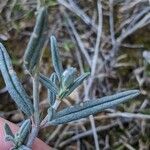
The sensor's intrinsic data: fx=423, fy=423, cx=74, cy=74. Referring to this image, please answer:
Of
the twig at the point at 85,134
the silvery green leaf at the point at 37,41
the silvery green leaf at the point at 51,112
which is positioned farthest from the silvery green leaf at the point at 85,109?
the twig at the point at 85,134

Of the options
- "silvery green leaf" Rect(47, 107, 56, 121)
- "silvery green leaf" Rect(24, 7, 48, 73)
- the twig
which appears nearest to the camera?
"silvery green leaf" Rect(24, 7, 48, 73)

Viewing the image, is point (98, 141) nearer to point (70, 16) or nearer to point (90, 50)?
point (90, 50)

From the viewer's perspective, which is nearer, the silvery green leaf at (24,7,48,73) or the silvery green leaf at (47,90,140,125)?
the silvery green leaf at (24,7,48,73)

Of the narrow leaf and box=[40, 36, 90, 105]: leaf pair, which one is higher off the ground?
box=[40, 36, 90, 105]: leaf pair

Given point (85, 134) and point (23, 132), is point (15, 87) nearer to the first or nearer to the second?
point (23, 132)

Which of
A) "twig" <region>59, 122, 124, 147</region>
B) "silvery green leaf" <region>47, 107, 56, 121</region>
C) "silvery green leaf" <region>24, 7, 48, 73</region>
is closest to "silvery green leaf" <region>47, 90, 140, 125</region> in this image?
"silvery green leaf" <region>47, 107, 56, 121</region>

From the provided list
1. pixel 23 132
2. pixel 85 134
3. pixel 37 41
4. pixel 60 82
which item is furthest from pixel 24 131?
pixel 85 134

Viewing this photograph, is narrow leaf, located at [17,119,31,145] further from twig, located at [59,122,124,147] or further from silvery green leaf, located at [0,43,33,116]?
twig, located at [59,122,124,147]
